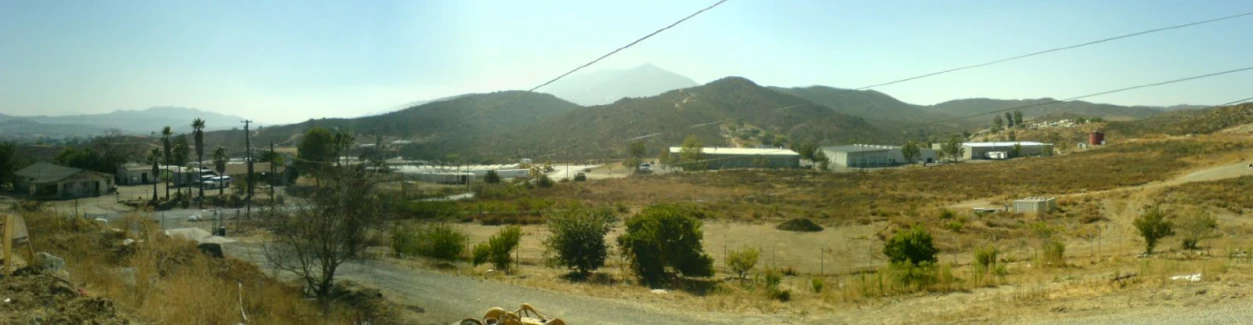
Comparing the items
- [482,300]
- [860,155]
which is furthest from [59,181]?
[860,155]

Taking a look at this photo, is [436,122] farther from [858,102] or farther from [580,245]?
[858,102]

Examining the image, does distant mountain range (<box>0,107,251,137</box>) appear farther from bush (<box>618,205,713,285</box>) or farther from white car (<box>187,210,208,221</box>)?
bush (<box>618,205,713,285</box>)

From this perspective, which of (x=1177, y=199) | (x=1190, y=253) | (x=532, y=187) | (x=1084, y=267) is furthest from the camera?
(x=532, y=187)

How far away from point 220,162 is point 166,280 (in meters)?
30.6

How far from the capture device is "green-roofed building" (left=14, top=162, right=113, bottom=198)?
2442 cm

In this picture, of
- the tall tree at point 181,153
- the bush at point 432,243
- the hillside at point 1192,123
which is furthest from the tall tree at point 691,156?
the hillside at point 1192,123

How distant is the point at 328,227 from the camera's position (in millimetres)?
14883

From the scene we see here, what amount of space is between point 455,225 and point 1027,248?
864 inches

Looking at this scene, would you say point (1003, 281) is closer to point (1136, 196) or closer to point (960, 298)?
point (960, 298)

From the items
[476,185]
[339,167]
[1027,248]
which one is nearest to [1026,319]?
[339,167]

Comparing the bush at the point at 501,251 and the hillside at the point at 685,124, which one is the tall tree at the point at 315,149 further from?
the hillside at the point at 685,124

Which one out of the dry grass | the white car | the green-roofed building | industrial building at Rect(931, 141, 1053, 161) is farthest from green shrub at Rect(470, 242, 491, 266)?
industrial building at Rect(931, 141, 1053, 161)

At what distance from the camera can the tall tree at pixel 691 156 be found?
54.1 m

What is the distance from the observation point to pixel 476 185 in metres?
41.2
